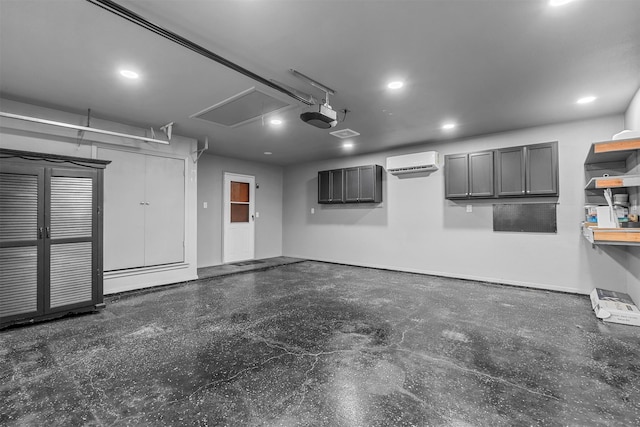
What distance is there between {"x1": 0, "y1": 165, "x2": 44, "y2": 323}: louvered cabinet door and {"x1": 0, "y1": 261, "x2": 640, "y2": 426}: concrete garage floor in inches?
11.0

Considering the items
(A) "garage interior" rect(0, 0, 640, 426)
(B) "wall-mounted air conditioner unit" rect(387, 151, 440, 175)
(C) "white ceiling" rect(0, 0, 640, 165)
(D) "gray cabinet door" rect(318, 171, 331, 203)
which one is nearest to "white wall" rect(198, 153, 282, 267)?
(A) "garage interior" rect(0, 0, 640, 426)

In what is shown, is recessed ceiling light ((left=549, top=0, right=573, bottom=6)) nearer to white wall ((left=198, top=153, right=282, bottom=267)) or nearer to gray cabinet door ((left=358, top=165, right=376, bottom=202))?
gray cabinet door ((left=358, top=165, right=376, bottom=202))

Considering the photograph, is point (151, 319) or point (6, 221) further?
point (151, 319)

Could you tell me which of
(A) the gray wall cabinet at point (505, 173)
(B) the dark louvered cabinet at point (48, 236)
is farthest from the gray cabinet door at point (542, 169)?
(B) the dark louvered cabinet at point (48, 236)

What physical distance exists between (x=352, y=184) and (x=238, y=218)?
292 cm

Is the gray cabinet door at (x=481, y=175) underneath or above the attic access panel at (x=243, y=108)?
underneath

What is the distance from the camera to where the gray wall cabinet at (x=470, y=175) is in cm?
480

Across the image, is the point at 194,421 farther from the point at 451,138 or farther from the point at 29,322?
the point at 451,138

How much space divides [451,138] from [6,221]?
248 inches

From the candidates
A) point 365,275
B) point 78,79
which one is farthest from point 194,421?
point 365,275

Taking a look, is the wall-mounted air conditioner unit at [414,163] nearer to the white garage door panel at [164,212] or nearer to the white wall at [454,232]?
the white wall at [454,232]

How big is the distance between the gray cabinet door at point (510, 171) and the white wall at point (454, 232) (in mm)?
288

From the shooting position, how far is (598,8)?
1960 millimetres

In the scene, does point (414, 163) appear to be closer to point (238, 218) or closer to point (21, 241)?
point (238, 218)
